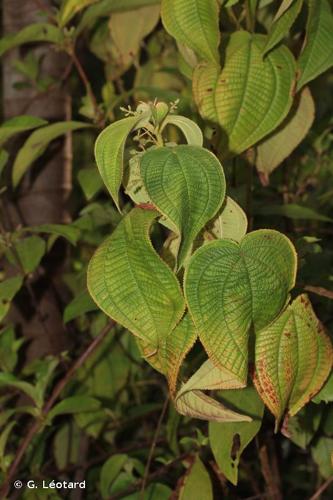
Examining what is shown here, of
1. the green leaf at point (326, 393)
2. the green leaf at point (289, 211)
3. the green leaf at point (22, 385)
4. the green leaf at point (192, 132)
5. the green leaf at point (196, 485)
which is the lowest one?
the green leaf at point (196, 485)

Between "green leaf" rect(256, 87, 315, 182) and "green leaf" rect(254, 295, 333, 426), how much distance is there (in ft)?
0.79

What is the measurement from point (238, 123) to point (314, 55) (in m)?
0.11

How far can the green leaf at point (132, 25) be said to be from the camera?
1.05 meters

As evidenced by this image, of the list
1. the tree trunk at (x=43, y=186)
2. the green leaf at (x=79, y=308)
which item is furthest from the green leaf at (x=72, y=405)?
the tree trunk at (x=43, y=186)

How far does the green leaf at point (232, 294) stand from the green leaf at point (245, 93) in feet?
0.66

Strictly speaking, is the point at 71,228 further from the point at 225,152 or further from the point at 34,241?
the point at 225,152

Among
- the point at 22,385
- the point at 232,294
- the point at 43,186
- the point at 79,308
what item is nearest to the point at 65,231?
the point at 79,308

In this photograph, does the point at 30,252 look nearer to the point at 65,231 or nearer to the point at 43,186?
the point at 65,231

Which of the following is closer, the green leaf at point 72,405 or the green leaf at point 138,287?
the green leaf at point 138,287

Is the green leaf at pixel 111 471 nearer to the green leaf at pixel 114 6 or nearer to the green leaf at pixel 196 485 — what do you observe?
the green leaf at pixel 196 485

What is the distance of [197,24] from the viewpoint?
71 centimetres

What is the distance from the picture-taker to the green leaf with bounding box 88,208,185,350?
22.5 inches

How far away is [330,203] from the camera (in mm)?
1243

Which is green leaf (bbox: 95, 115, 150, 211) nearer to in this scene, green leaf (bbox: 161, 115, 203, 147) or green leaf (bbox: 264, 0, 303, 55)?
green leaf (bbox: 161, 115, 203, 147)
